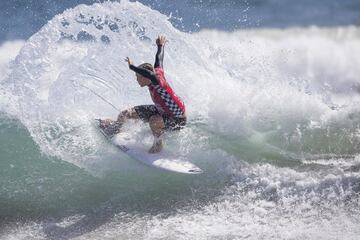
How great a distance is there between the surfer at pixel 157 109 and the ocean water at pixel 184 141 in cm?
26

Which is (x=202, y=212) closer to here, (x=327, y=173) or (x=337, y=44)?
(x=327, y=173)

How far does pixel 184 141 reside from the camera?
26.9 feet

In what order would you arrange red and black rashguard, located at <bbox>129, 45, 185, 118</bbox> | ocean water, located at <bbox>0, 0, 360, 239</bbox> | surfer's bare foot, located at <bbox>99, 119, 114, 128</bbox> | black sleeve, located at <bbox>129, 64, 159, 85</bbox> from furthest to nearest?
1. surfer's bare foot, located at <bbox>99, 119, 114, 128</bbox>
2. red and black rashguard, located at <bbox>129, 45, 185, 118</bbox>
3. black sleeve, located at <bbox>129, 64, 159, 85</bbox>
4. ocean water, located at <bbox>0, 0, 360, 239</bbox>

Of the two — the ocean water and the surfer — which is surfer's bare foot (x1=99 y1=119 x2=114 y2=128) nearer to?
the surfer

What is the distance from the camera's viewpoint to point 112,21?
909 centimetres

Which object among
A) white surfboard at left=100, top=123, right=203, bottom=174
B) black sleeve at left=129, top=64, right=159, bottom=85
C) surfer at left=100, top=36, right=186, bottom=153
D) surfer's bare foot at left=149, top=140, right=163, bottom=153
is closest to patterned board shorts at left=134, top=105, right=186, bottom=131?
surfer at left=100, top=36, right=186, bottom=153

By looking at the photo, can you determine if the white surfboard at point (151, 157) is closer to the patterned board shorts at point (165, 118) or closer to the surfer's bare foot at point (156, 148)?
the surfer's bare foot at point (156, 148)

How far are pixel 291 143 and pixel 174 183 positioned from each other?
6.28ft

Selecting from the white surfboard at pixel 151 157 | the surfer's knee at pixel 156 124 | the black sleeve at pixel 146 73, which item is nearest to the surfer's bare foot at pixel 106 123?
the white surfboard at pixel 151 157

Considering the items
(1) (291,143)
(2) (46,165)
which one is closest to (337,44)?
(1) (291,143)

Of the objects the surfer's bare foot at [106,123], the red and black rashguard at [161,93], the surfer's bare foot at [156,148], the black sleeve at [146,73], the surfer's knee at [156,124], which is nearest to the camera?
the black sleeve at [146,73]

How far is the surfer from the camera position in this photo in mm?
7441

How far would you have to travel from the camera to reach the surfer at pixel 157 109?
744 cm

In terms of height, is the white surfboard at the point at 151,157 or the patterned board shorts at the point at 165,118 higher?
the patterned board shorts at the point at 165,118
